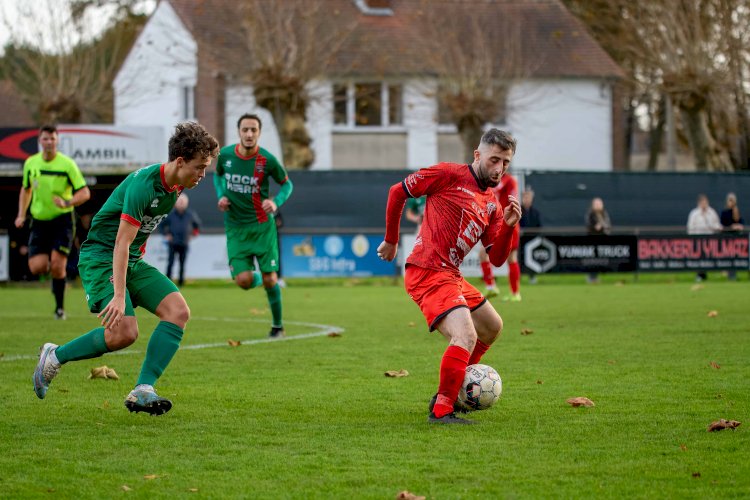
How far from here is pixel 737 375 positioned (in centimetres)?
916

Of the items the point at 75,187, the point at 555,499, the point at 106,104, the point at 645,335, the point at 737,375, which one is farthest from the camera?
the point at 106,104

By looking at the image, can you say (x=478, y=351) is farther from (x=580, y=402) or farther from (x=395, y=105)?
(x=395, y=105)

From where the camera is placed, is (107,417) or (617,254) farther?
(617,254)

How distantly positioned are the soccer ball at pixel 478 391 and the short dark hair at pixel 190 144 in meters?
2.12

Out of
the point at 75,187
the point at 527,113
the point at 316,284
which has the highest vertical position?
the point at 527,113

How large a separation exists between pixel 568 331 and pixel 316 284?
13.8 m

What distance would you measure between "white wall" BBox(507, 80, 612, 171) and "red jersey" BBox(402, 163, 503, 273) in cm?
3511

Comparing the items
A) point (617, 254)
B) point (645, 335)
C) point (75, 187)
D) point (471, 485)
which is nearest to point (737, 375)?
point (645, 335)

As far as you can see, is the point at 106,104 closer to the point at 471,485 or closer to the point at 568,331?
the point at 568,331

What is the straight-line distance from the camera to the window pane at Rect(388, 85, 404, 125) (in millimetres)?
41344

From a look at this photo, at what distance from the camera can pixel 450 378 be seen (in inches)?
279

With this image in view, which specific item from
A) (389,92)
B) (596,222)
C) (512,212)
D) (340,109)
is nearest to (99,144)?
(596,222)

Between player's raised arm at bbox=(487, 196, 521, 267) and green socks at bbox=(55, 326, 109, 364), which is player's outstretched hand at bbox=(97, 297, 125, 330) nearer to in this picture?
green socks at bbox=(55, 326, 109, 364)

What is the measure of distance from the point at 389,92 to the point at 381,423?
34999 millimetres
